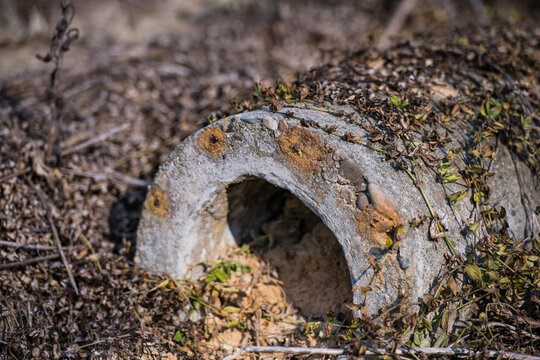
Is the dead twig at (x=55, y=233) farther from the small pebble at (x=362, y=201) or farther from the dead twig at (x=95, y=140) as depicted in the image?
the small pebble at (x=362, y=201)

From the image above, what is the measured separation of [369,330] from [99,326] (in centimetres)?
159

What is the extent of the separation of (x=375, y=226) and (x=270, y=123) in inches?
28.6

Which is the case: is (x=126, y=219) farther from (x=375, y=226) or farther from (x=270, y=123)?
(x=375, y=226)

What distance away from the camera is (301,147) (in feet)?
6.83

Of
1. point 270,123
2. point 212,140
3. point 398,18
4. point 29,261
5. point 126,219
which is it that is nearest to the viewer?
point 270,123

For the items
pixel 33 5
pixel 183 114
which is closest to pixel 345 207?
pixel 183 114

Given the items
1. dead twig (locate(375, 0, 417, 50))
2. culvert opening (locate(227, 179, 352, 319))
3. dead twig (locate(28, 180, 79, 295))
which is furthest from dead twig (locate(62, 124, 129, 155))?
dead twig (locate(375, 0, 417, 50))

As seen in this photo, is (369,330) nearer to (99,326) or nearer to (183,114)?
(99,326)

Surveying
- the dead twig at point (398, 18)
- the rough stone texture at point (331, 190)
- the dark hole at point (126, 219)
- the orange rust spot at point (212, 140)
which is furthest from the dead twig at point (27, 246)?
the dead twig at point (398, 18)

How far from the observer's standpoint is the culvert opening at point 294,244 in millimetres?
2678

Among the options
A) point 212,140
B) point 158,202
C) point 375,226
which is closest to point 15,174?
point 158,202

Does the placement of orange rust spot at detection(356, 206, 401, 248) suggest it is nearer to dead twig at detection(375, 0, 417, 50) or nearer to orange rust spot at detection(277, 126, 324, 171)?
orange rust spot at detection(277, 126, 324, 171)

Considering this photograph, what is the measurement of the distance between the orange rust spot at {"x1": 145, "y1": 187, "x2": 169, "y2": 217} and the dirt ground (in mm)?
348

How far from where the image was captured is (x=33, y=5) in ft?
21.4
